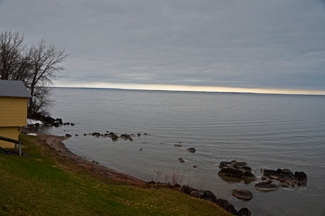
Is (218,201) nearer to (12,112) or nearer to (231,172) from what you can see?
(231,172)

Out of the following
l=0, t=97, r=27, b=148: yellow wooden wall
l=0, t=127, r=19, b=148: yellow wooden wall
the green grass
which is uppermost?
l=0, t=97, r=27, b=148: yellow wooden wall

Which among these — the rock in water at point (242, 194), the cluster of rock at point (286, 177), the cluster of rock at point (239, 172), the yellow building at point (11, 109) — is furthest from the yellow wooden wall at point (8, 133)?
the cluster of rock at point (286, 177)

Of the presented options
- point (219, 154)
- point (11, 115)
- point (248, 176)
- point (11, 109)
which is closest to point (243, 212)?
point (248, 176)

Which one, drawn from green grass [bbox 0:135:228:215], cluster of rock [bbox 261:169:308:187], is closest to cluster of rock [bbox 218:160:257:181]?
cluster of rock [bbox 261:169:308:187]

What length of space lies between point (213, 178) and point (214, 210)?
30.5ft

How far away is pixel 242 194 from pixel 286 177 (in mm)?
7482

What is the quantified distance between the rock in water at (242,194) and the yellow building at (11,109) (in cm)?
2134

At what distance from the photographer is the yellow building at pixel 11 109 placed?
20953mm

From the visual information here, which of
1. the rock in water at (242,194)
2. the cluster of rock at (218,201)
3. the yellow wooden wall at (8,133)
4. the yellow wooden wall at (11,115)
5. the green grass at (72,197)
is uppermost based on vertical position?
the yellow wooden wall at (11,115)

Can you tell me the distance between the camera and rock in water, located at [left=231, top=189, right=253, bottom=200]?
19169 millimetres

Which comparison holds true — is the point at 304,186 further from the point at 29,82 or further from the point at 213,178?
the point at 29,82

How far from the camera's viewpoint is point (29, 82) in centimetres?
4781

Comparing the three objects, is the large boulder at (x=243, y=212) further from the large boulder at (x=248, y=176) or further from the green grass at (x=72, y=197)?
the large boulder at (x=248, y=176)

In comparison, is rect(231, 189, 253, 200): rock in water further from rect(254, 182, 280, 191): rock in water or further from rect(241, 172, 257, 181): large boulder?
rect(241, 172, 257, 181): large boulder
